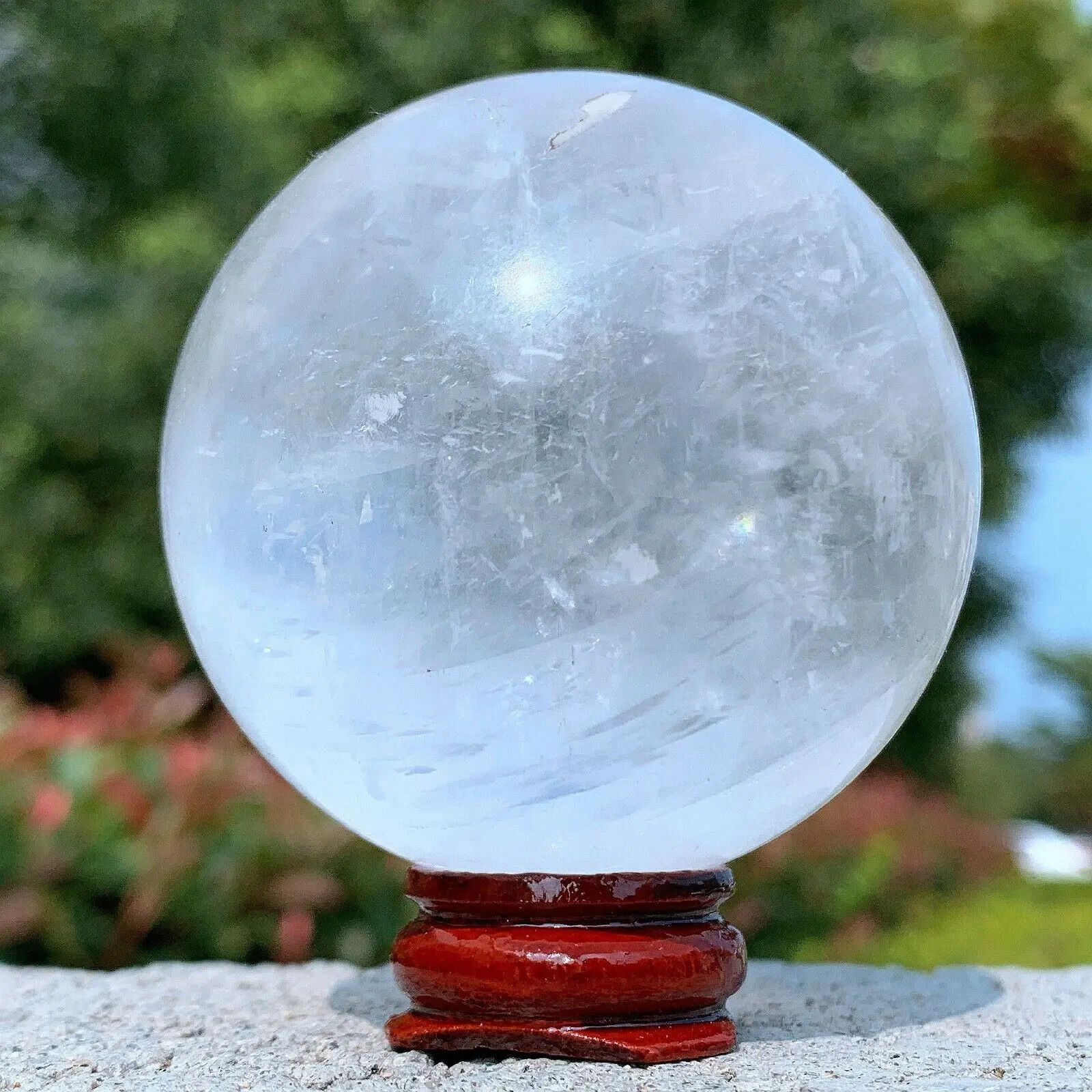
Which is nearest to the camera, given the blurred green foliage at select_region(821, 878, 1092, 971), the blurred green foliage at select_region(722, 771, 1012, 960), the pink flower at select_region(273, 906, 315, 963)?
the pink flower at select_region(273, 906, 315, 963)

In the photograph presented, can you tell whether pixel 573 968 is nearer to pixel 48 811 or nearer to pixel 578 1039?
pixel 578 1039

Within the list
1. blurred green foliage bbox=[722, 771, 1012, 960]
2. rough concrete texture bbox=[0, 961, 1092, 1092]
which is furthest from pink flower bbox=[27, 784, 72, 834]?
blurred green foliage bbox=[722, 771, 1012, 960]

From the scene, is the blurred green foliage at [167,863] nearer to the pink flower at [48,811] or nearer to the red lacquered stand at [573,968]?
the pink flower at [48,811]

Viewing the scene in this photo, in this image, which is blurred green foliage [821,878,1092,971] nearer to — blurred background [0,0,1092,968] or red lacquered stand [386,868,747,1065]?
blurred background [0,0,1092,968]

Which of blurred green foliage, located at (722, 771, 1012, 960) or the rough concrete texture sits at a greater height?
blurred green foliage, located at (722, 771, 1012, 960)

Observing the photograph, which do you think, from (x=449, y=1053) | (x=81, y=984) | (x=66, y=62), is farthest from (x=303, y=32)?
(x=449, y=1053)

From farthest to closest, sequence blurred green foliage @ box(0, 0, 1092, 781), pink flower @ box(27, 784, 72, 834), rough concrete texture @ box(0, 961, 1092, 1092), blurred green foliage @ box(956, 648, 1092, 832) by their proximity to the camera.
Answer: blurred green foliage @ box(956, 648, 1092, 832)
blurred green foliage @ box(0, 0, 1092, 781)
pink flower @ box(27, 784, 72, 834)
rough concrete texture @ box(0, 961, 1092, 1092)

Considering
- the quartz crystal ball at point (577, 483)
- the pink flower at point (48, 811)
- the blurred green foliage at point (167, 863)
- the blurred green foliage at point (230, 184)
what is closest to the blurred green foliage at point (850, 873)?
the blurred green foliage at point (167, 863)

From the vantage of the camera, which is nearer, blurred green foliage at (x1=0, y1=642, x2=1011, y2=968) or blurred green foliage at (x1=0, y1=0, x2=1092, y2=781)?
blurred green foliage at (x1=0, y1=642, x2=1011, y2=968)
